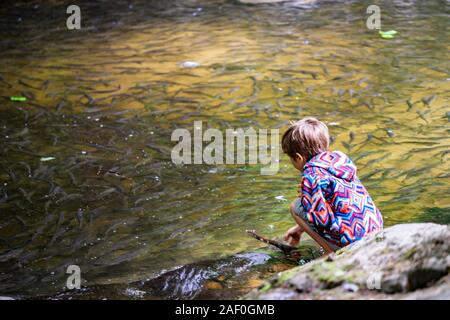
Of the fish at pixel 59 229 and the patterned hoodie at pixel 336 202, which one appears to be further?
the fish at pixel 59 229

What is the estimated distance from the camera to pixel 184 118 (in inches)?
275

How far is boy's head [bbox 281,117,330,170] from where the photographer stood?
3.77 metres

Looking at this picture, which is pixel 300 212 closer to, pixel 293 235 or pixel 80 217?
pixel 293 235

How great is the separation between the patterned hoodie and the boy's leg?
65 millimetres

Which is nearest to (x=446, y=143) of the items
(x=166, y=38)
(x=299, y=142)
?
(x=299, y=142)

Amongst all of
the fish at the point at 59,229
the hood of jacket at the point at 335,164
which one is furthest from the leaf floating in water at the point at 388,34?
the hood of jacket at the point at 335,164

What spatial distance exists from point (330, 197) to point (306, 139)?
35 cm

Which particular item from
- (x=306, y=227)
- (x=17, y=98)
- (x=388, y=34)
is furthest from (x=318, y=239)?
(x=388, y=34)

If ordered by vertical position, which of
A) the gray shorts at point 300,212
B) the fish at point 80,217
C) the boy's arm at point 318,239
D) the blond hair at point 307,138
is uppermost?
the blond hair at point 307,138

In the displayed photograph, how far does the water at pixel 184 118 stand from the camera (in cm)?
468

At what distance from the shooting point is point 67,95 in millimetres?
7820

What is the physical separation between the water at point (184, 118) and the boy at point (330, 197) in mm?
822

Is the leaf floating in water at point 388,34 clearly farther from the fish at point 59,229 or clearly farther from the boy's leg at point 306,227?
the boy's leg at point 306,227

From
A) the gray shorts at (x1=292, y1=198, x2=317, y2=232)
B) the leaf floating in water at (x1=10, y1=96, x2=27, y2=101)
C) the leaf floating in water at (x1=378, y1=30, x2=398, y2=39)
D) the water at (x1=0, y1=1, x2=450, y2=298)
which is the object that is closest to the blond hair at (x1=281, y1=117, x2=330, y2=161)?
the gray shorts at (x1=292, y1=198, x2=317, y2=232)
